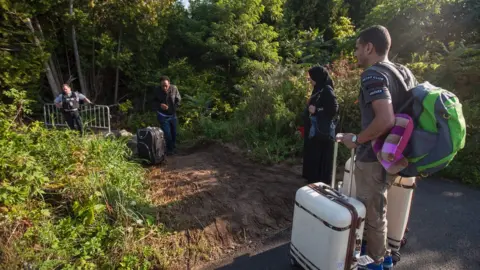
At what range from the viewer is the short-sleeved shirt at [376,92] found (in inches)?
82.4

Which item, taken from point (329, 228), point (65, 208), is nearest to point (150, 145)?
point (65, 208)

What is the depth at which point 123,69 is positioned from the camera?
10.9m

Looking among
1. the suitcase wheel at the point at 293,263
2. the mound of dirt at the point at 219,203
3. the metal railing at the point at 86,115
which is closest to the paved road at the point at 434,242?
the suitcase wheel at the point at 293,263

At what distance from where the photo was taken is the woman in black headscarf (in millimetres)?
4156

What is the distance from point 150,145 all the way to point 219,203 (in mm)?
2260

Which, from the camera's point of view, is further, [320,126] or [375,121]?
[320,126]

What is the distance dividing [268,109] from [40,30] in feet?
24.0

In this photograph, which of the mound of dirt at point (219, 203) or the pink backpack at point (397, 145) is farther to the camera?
the mound of dirt at point (219, 203)

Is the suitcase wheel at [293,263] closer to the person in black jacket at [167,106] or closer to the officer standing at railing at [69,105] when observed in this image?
the person in black jacket at [167,106]

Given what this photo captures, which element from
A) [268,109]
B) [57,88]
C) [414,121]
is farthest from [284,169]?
[57,88]

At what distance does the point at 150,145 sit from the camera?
219 inches

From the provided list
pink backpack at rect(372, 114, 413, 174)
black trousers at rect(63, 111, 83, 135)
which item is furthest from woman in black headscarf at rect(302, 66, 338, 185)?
black trousers at rect(63, 111, 83, 135)

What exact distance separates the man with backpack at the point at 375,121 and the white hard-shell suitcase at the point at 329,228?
155mm

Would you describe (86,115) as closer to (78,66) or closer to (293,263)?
(78,66)
